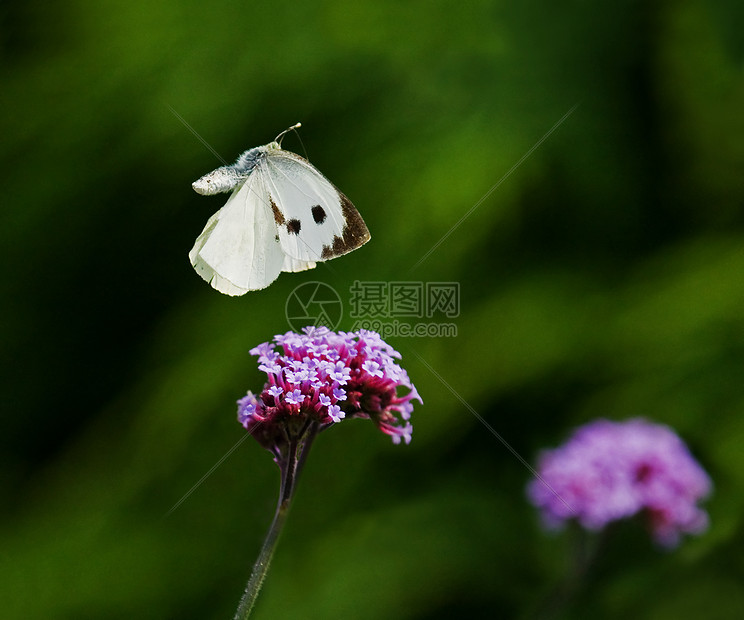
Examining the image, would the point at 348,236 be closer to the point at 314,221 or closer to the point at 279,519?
the point at 314,221

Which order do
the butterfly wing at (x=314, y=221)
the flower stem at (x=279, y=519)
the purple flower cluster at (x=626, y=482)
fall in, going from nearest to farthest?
the flower stem at (x=279, y=519)
the butterfly wing at (x=314, y=221)
the purple flower cluster at (x=626, y=482)

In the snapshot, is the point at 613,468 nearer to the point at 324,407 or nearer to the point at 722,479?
the point at 722,479

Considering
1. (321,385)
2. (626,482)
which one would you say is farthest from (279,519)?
(626,482)

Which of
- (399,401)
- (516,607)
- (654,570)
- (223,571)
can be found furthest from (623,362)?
(223,571)

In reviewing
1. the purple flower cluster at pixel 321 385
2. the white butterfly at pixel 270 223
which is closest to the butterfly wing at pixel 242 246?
the white butterfly at pixel 270 223

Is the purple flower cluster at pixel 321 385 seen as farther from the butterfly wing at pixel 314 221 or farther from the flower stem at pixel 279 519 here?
the butterfly wing at pixel 314 221

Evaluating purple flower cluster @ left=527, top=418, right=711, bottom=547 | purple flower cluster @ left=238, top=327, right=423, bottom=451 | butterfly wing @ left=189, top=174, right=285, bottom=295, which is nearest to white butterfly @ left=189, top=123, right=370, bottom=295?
butterfly wing @ left=189, top=174, right=285, bottom=295

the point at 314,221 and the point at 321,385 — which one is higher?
the point at 314,221

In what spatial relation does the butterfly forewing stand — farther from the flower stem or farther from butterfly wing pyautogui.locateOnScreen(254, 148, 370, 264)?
the flower stem
